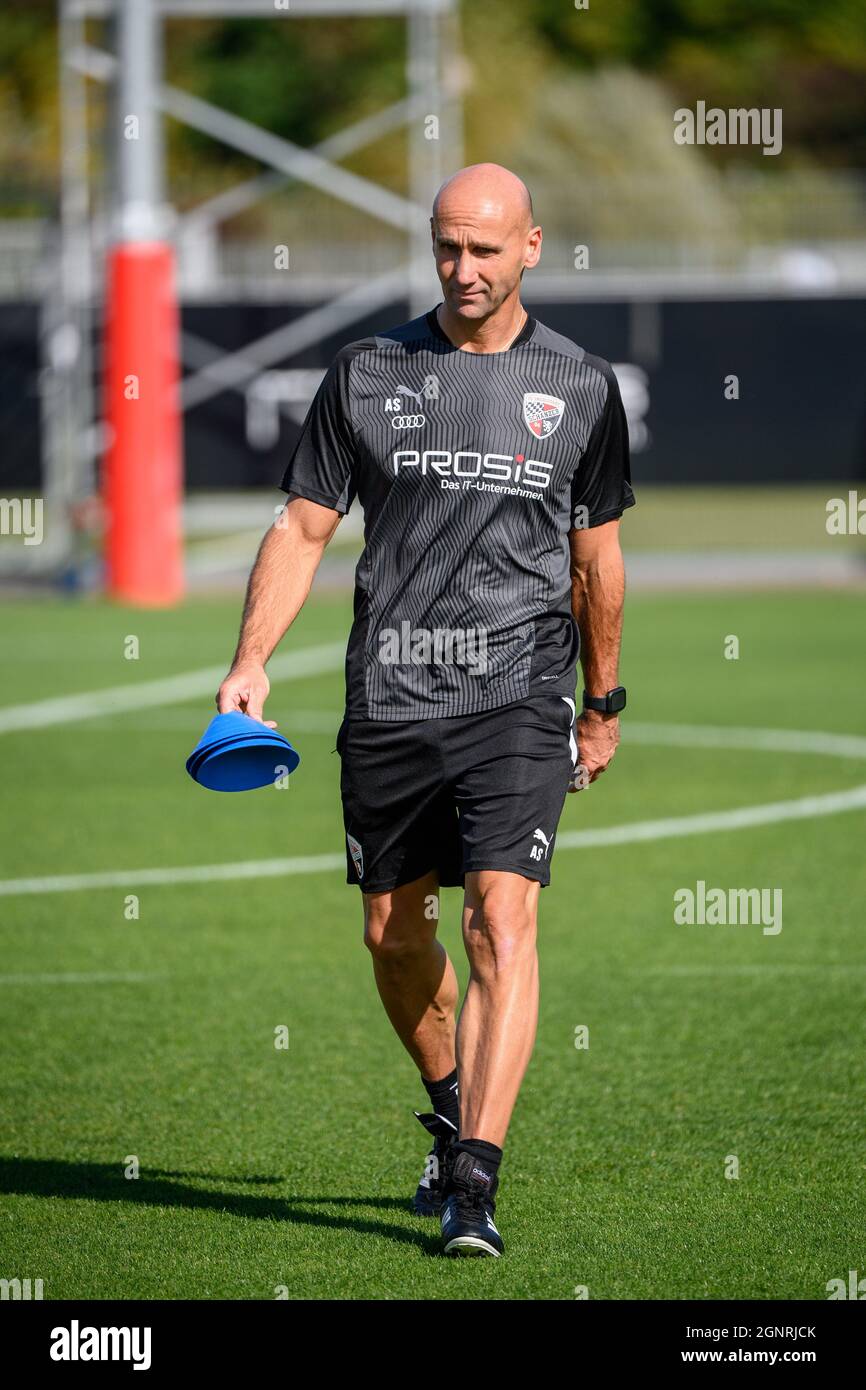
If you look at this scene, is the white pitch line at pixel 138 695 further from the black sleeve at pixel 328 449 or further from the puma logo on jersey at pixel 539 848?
the puma logo on jersey at pixel 539 848

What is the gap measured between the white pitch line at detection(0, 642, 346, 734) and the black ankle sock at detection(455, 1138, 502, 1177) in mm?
8392

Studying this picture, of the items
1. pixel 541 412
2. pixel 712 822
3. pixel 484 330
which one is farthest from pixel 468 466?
pixel 712 822

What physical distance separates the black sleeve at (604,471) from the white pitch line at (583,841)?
4351 millimetres

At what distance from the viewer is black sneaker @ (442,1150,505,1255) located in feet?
16.0

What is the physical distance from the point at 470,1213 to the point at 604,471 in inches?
73.3

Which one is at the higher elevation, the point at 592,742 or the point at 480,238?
the point at 480,238

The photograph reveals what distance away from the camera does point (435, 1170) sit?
536 centimetres

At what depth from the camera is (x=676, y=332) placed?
26234 mm

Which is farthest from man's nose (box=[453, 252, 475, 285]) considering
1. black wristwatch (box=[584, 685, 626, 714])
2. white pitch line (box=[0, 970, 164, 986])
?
white pitch line (box=[0, 970, 164, 986])

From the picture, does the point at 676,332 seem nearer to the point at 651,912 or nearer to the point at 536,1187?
the point at 651,912

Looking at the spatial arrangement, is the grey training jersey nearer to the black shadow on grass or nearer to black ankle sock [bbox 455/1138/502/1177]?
black ankle sock [bbox 455/1138/502/1177]

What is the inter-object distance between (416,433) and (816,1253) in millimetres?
2177

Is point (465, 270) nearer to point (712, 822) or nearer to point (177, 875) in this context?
point (177, 875)
